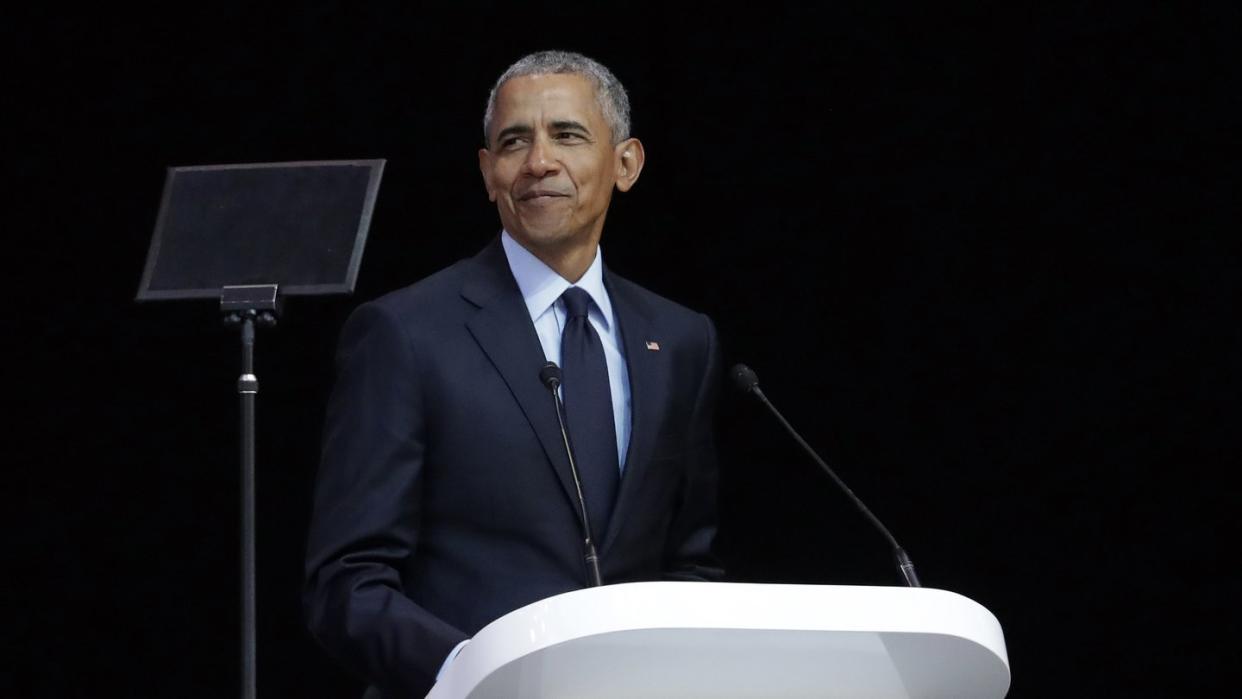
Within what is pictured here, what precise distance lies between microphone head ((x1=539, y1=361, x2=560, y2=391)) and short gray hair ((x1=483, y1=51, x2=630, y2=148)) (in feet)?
1.65

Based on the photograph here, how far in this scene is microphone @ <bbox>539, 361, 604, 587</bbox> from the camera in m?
1.99

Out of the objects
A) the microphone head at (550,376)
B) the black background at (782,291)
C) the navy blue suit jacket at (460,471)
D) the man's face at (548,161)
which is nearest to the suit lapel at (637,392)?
the navy blue suit jacket at (460,471)

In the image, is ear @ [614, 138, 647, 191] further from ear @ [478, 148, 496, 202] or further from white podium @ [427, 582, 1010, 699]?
white podium @ [427, 582, 1010, 699]

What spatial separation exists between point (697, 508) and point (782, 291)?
33.1 inches

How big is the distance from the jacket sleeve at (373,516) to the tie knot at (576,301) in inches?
9.7

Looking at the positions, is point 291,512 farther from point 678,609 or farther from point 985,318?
point 678,609

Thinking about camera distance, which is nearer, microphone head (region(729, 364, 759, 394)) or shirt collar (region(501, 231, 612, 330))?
microphone head (region(729, 364, 759, 394))

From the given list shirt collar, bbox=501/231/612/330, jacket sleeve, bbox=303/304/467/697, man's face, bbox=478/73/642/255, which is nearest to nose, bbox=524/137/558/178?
man's face, bbox=478/73/642/255

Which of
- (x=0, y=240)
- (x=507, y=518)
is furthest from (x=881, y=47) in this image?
(x=0, y=240)

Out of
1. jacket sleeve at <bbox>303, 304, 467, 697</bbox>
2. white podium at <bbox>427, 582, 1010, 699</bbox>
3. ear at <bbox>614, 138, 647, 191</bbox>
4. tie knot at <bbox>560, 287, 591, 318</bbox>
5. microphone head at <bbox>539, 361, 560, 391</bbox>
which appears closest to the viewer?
white podium at <bbox>427, 582, 1010, 699</bbox>

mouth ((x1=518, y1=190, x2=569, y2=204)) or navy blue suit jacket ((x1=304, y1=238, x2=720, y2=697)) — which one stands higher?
mouth ((x1=518, y1=190, x2=569, y2=204))

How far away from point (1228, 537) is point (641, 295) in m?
1.18

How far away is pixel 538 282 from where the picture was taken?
2.49m

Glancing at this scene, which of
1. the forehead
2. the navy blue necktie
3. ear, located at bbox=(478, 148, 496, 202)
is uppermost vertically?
the forehead
